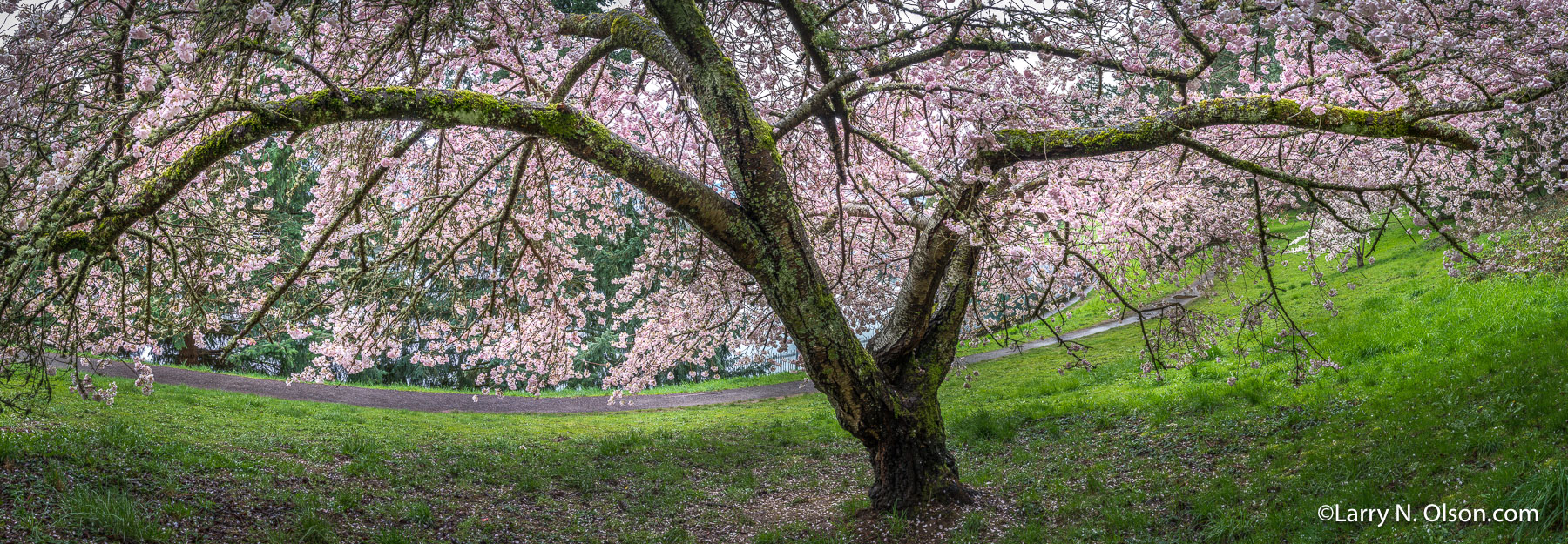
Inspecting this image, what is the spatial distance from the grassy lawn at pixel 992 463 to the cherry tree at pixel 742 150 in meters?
0.80

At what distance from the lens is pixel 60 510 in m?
→ 4.62

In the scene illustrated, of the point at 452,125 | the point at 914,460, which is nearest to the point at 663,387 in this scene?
the point at 914,460

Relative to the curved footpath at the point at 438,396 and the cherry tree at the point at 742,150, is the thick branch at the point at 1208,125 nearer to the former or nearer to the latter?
the cherry tree at the point at 742,150

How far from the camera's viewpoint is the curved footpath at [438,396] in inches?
498

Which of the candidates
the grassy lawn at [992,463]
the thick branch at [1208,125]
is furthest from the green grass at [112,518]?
the thick branch at [1208,125]

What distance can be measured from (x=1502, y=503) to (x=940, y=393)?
346 inches

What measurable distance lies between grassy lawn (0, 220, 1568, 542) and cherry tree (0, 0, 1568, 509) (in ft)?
2.61

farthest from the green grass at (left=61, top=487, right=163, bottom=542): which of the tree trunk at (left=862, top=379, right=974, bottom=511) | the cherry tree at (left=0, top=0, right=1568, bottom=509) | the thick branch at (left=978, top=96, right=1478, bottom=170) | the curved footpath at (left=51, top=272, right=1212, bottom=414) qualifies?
the curved footpath at (left=51, top=272, right=1212, bottom=414)

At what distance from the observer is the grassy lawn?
4.81m

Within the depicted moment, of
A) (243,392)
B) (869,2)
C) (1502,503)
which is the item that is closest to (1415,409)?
(1502,503)

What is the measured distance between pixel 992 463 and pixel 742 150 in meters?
4.42

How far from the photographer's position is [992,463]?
7508 mm

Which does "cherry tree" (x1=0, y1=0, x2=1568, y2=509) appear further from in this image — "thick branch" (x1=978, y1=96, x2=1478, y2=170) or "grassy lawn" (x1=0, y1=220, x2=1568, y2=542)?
"grassy lawn" (x1=0, y1=220, x2=1568, y2=542)

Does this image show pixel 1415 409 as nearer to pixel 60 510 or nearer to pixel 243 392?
pixel 60 510
